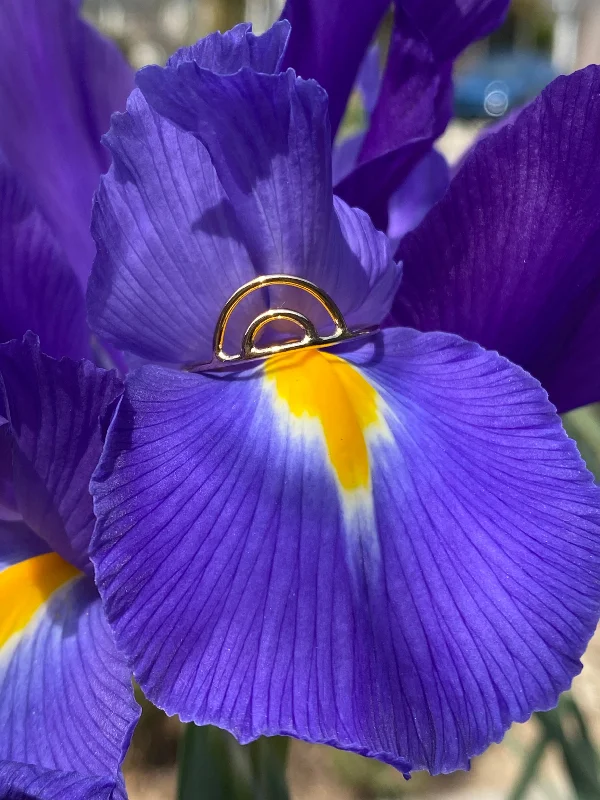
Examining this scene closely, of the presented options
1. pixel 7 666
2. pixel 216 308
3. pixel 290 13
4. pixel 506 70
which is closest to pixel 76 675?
pixel 7 666

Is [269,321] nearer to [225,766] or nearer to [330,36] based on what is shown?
[330,36]

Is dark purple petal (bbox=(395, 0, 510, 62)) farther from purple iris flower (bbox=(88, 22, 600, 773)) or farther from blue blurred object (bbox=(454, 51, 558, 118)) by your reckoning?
blue blurred object (bbox=(454, 51, 558, 118))

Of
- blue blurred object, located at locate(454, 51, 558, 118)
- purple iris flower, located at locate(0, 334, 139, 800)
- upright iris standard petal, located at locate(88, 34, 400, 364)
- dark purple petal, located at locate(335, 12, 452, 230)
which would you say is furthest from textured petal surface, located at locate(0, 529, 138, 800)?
blue blurred object, located at locate(454, 51, 558, 118)

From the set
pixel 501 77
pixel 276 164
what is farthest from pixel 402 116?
pixel 501 77

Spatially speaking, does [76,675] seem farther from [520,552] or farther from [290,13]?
[290,13]

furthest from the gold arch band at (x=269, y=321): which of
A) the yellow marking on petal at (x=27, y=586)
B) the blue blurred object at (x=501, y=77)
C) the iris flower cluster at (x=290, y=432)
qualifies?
the blue blurred object at (x=501, y=77)

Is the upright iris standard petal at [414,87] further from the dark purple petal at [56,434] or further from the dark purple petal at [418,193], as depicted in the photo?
the dark purple petal at [56,434]
